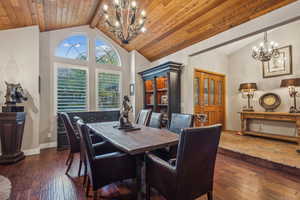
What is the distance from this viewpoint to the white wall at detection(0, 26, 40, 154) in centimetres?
335

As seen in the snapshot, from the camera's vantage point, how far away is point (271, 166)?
2.74 meters

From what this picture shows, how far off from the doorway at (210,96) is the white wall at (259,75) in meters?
0.41

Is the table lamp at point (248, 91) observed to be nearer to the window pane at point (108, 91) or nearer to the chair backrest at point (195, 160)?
the window pane at point (108, 91)

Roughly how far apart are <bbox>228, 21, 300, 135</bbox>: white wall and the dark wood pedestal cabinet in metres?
6.43

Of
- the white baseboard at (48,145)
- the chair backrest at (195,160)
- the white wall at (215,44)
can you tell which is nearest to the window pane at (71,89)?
the white baseboard at (48,145)

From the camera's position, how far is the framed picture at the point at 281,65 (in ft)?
14.7

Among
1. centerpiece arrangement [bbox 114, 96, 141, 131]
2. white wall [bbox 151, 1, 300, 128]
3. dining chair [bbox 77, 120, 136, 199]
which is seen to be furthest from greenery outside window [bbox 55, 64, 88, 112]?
dining chair [bbox 77, 120, 136, 199]

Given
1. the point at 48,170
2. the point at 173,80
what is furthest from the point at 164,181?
the point at 173,80

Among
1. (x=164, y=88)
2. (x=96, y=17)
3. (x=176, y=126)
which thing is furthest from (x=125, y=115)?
(x=96, y=17)

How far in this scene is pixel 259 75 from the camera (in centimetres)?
516

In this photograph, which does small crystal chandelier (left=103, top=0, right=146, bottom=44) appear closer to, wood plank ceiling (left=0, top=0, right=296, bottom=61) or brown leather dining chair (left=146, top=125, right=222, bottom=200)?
wood plank ceiling (left=0, top=0, right=296, bottom=61)

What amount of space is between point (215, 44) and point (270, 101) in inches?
117

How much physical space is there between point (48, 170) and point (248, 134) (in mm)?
5514

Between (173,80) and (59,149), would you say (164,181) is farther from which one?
(59,149)
